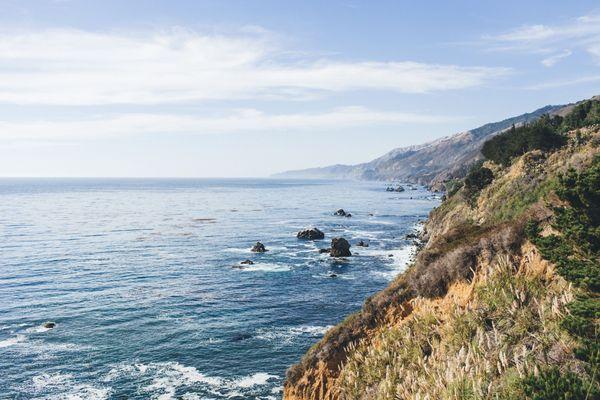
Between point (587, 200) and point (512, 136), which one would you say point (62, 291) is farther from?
point (512, 136)

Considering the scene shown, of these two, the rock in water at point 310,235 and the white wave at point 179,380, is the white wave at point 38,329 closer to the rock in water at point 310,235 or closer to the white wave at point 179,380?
the white wave at point 179,380

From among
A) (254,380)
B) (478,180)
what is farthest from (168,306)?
(478,180)

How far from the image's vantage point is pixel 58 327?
46.8m

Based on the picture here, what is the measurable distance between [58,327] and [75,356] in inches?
327

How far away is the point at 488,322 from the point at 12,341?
43.8m

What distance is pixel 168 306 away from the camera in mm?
52906

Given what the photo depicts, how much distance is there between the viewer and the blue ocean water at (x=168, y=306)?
120 feet

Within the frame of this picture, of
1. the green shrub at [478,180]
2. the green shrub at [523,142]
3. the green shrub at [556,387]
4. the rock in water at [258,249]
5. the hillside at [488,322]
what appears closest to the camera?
the green shrub at [556,387]

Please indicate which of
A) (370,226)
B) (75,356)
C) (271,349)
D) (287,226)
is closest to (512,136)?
(370,226)

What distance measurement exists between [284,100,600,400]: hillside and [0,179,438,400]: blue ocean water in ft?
36.4

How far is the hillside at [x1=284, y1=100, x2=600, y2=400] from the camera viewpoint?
50.6 ft

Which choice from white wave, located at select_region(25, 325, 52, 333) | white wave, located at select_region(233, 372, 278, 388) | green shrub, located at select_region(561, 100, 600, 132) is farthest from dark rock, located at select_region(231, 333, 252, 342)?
green shrub, located at select_region(561, 100, 600, 132)

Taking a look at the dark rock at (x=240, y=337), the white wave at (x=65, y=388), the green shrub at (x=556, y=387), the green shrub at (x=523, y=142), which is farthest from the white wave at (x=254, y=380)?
the green shrub at (x=523, y=142)

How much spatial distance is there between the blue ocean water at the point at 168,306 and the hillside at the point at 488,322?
1108cm
